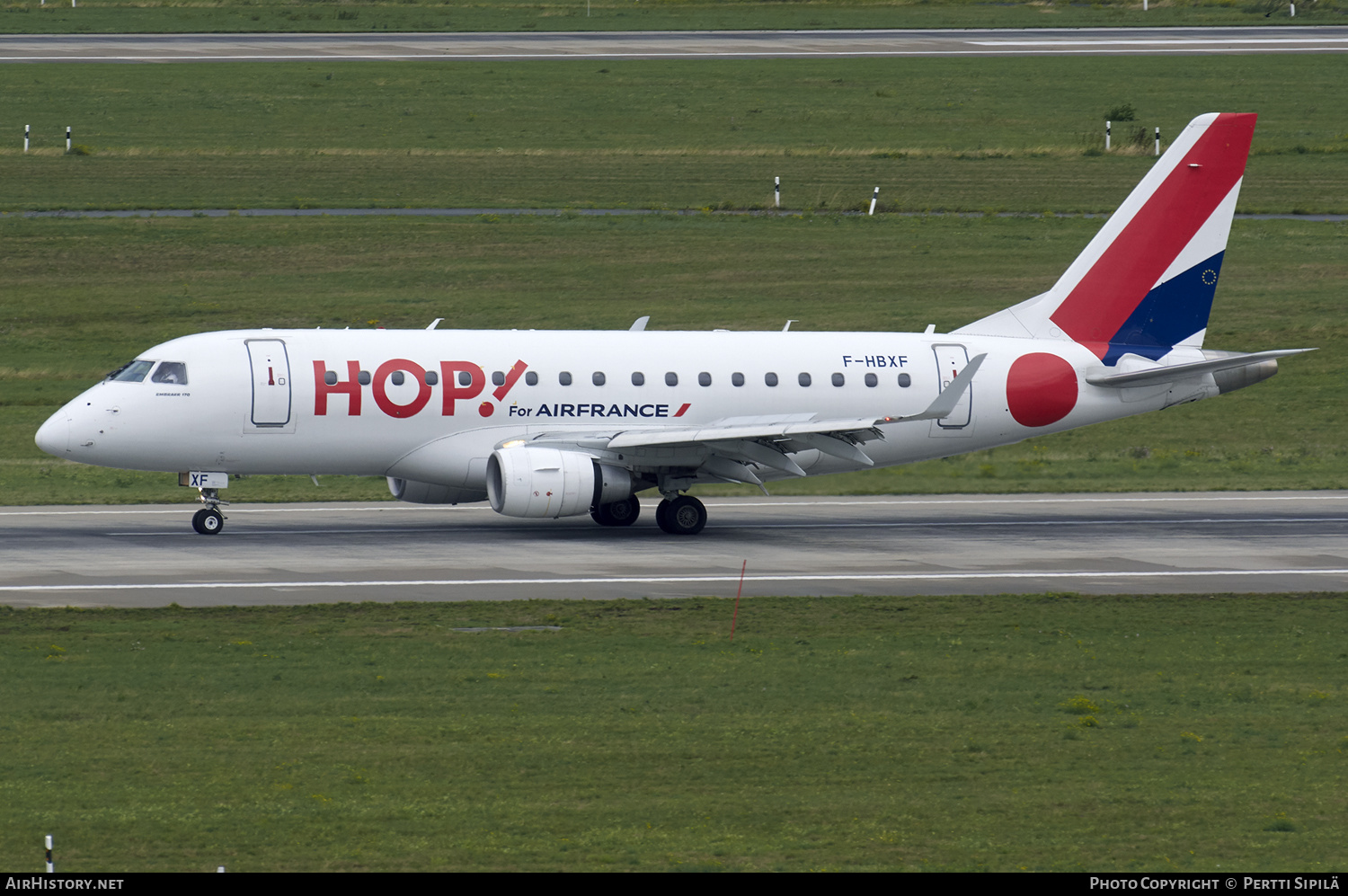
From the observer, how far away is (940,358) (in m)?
39.8

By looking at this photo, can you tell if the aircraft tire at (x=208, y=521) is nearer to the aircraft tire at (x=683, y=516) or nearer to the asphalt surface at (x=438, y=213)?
the aircraft tire at (x=683, y=516)

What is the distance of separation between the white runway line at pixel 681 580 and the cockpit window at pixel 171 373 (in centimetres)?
680

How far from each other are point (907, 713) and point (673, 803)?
16.1ft

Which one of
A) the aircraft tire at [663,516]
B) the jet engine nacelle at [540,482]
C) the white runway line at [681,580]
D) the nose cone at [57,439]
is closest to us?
the white runway line at [681,580]

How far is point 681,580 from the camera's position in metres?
31.5

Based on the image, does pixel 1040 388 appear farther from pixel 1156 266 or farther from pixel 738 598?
pixel 738 598

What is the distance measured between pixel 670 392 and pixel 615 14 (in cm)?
9314

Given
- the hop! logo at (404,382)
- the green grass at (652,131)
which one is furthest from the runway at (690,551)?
the green grass at (652,131)

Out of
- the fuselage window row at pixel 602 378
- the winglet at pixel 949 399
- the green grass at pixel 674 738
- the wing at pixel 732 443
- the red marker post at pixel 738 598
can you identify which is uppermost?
the fuselage window row at pixel 602 378

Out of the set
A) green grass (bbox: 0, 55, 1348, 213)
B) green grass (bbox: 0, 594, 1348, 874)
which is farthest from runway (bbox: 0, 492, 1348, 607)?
green grass (bbox: 0, 55, 1348, 213)

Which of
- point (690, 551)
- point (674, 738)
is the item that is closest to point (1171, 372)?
point (690, 551)

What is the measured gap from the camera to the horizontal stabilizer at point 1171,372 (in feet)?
126

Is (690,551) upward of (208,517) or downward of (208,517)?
downward

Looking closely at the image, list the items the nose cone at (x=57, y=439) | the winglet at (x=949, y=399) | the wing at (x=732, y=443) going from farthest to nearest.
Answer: the wing at (x=732, y=443) → the nose cone at (x=57, y=439) → the winglet at (x=949, y=399)
